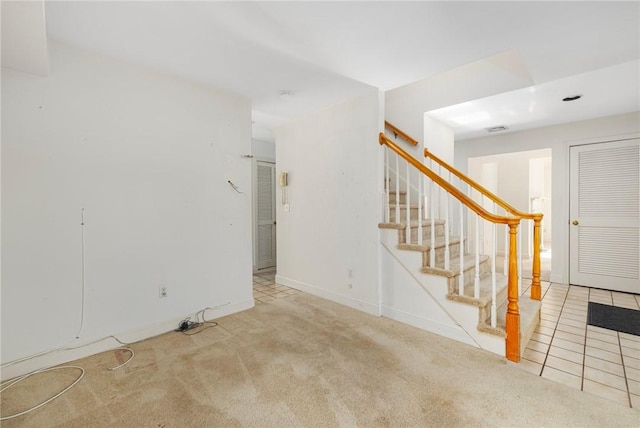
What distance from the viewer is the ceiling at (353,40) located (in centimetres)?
175

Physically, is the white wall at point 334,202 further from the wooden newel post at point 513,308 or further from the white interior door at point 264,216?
the wooden newel post at point 513,308

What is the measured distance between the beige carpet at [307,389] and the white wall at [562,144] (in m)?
3.05

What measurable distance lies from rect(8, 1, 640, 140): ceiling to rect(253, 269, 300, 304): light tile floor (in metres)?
2.39

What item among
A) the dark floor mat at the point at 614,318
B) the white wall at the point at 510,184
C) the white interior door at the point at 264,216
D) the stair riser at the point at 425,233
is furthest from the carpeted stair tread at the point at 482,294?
the white wall at the point at 510,184

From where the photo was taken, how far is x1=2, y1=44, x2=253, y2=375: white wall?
1.95 metres

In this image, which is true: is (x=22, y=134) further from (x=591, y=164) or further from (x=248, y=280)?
(x=591, y=164)

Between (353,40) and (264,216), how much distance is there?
359 cm

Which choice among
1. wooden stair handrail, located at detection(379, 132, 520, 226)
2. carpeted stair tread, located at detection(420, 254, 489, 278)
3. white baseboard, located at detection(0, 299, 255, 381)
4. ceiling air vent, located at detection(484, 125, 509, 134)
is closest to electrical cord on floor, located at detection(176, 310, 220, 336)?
white baseboard, located at detection(0, 299, 255, 381)

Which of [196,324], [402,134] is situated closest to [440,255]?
[402,134]

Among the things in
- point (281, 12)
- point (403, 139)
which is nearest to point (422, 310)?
point (403, 139)

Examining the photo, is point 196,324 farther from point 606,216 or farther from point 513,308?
point 606,216

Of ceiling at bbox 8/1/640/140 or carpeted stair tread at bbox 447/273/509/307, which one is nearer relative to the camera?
ceiling at bbox 8/1/640/140

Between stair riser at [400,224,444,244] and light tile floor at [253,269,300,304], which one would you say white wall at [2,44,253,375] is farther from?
stair riser at [400,224,444,244]

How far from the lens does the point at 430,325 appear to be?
2.57 m
